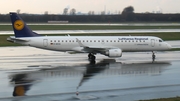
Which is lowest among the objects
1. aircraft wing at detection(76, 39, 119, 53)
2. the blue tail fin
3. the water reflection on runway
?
the water reflection on runway

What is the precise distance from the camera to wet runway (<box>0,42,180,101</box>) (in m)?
18.2

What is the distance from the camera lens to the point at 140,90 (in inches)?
774

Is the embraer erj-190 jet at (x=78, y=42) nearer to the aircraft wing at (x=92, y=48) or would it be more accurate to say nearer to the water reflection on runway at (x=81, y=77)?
the aircraft wing at (x=92, y=48)

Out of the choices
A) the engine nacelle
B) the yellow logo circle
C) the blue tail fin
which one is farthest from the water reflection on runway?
the yellow logo circle

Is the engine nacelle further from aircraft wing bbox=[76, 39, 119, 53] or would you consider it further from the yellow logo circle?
the yellow logo circle

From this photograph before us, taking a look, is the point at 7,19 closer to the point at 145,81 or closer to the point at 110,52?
the point at 110,52

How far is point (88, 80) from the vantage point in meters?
22.7

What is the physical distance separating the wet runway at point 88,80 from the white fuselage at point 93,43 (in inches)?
93.2

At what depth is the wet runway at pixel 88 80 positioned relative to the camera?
1822cm

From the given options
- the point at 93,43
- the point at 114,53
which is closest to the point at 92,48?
the point at 93,43

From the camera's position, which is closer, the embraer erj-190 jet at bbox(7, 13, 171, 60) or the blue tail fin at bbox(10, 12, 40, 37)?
the embraer erj-190 jet at bbox(7, 13, 171, 60)

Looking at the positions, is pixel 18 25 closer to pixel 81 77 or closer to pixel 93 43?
pixel 93 43

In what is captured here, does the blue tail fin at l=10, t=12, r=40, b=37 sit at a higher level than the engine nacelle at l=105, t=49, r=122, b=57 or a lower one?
higher

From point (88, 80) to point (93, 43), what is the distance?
1277cm
